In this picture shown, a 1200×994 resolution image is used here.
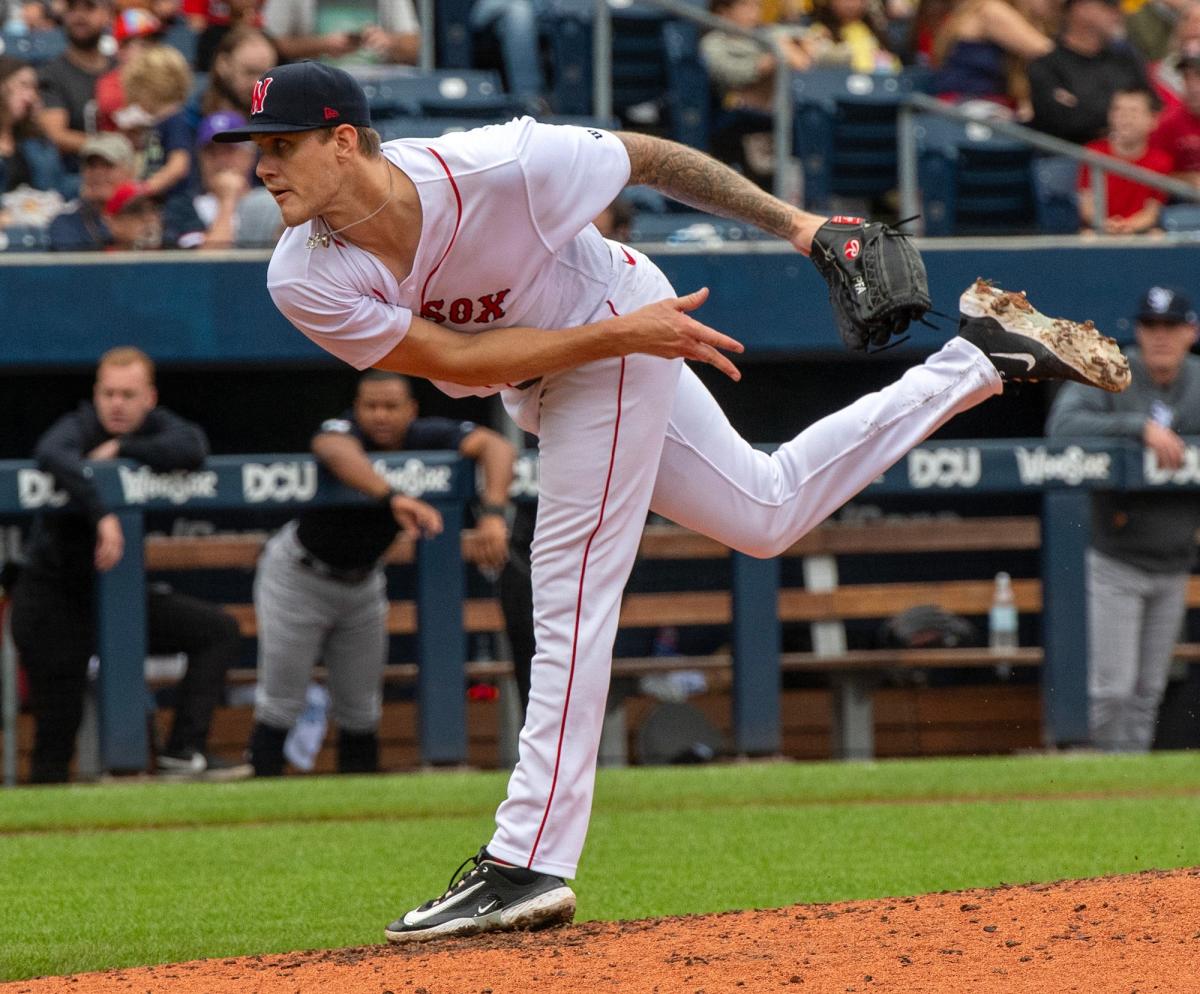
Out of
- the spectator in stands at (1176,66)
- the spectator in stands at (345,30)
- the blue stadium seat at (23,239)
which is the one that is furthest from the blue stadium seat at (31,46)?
the spectator in stands at (1176,66)

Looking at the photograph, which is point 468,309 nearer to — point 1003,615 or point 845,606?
point 845,606

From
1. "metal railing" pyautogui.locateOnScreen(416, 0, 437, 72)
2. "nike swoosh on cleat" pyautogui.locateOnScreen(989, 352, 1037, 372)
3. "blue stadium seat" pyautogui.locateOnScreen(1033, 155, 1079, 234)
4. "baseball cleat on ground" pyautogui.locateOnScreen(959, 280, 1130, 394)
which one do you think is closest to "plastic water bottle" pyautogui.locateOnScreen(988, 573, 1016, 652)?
"blue stadium seat" pyautogui.locateOnScreen(1033, 155, 1079, 234)

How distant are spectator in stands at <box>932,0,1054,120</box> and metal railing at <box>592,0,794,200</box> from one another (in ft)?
3.33

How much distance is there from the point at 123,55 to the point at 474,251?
6.11 m

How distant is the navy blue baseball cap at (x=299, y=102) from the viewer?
3.41 m

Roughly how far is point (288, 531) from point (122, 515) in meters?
0.67

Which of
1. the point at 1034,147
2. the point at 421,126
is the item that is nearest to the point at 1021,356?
the point at 421,126

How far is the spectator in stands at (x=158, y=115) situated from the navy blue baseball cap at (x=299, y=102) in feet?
17.8

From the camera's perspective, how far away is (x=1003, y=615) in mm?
7617

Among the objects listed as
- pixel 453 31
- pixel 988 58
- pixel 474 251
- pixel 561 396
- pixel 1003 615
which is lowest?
pixel 1003 615

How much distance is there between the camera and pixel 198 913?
4.38 metres

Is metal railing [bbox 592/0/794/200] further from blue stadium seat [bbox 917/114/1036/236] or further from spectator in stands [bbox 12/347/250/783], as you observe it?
spectator in stands [bbox 12/347/250/783]

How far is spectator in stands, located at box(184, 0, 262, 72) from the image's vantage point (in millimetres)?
9406

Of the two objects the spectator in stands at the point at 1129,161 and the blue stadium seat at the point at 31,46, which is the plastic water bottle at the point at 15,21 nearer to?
the blue stadium seat at the point at 31,46
